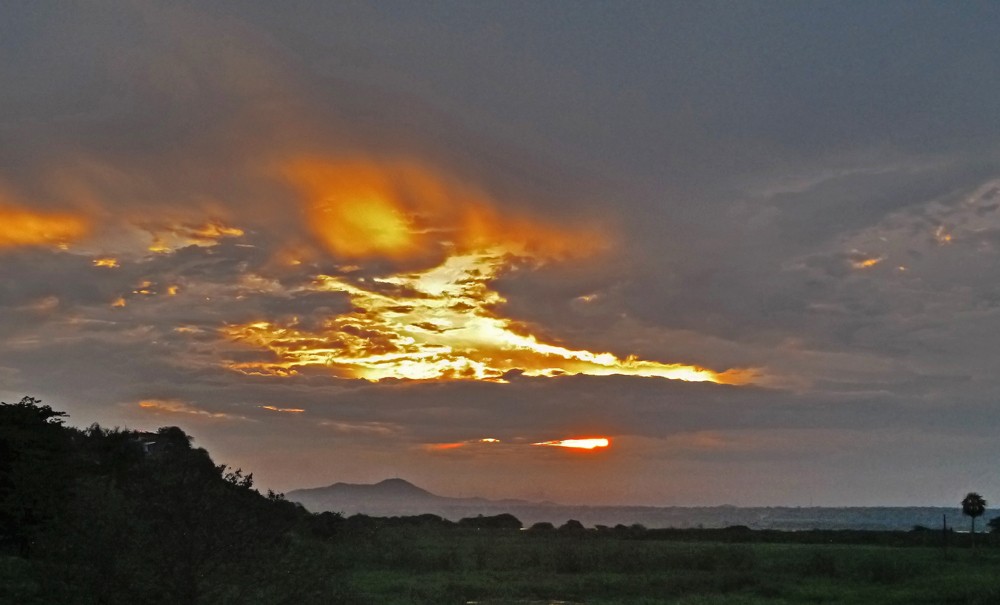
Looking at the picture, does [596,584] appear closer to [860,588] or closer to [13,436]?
[860,588]

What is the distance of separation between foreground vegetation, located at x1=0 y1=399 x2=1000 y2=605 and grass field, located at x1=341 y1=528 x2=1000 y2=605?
17cm

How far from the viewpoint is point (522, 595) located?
42.9m

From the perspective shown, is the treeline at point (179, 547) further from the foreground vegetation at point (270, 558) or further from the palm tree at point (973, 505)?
the palm tree at point (973, 505)

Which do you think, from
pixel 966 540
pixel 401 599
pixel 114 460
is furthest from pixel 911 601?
pixel 966 540

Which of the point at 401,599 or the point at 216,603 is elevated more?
the point at 216,603

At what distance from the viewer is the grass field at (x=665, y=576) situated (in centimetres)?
4112

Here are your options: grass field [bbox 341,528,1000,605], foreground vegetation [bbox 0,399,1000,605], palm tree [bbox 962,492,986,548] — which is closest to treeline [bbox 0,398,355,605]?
foreground vegetation [bbox 0,399,1000,605]

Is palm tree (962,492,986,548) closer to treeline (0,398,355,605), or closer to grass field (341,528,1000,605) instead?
grass field (341,528,1000,605)

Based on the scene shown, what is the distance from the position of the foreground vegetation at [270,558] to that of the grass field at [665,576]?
17 centimetres

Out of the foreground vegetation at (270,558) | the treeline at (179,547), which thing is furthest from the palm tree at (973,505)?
the treeline at (179,547)

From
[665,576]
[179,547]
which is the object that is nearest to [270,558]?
[179,547]

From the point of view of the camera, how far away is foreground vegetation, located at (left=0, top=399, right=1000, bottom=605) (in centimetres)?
1605

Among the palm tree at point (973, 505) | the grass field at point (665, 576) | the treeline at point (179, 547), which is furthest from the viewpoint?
the palm tree at point (973, 505)

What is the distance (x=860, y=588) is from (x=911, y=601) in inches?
247
